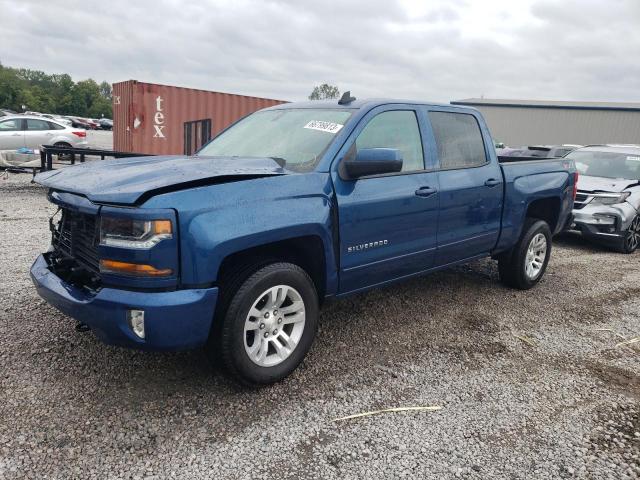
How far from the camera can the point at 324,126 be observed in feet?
12.1

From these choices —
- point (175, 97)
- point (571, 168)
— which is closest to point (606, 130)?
point (175, 97)

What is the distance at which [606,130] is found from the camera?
39.1m

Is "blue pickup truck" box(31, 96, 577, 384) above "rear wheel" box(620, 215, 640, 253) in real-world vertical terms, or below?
above

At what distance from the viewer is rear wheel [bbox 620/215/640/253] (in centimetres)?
766

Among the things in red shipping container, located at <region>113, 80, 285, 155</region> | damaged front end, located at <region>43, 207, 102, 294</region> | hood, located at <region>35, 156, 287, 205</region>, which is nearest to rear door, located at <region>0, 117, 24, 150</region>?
red shipping container, located at <region>113, 80, 285, 155</region>

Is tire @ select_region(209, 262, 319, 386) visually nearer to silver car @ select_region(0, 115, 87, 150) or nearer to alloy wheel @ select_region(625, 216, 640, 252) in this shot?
alloy wheel @ select_region(625, 216, 640, 252)

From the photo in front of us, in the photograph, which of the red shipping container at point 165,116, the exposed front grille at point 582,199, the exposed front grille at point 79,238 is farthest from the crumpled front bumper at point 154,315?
the red shipping container at point 165,116

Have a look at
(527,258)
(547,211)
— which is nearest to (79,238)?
(527,258)

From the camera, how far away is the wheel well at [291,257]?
2.93 metres

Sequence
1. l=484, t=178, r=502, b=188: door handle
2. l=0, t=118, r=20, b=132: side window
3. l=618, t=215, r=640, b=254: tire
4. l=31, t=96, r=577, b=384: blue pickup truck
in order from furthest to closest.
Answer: l=0, t=118, r=20, b=132: side window
l=618, t=215, r=640, b=254: tire
l=484, t=178, r=502, b=188: door handle
l=31, t=96, r=577, b=384: blue pickup truck

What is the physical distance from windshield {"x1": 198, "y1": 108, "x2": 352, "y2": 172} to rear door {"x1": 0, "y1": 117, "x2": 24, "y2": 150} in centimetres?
1237

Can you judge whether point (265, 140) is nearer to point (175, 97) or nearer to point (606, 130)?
point (175, 97)

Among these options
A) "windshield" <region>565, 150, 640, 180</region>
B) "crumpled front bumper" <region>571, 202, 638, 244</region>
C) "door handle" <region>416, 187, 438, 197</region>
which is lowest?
"crumpled front bumper" <region>571, 202, 638, 244</region>

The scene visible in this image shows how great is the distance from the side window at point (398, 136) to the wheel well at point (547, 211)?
6.93 feet
